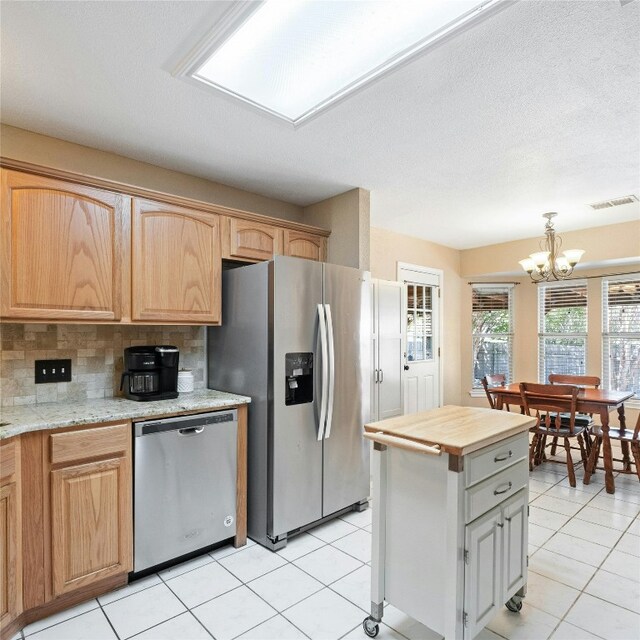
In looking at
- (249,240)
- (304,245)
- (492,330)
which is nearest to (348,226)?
(304,245)

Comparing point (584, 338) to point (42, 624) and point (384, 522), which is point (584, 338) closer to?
point (384, 522)

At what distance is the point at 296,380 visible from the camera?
106 inches

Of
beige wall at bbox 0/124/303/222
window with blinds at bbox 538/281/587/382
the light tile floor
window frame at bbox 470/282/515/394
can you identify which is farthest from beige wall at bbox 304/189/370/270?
window with blinds at bbox 538/281/587/382

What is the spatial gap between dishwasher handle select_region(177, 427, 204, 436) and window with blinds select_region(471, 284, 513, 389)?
15.0 feet

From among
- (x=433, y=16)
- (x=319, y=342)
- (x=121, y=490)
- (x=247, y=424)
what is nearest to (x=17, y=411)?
(x=121, y=490)

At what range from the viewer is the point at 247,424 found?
2.71 m

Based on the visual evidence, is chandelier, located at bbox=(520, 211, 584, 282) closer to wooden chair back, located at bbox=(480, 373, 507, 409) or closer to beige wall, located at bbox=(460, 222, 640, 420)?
beige wall, located at bbox=(460, 222, 640, 420)

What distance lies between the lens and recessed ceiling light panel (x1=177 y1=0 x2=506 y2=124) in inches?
59.1

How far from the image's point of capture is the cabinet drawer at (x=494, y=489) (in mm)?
1613

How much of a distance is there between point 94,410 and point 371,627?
1714mm

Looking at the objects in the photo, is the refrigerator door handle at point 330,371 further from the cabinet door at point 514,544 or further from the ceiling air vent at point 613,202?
the ceiling air vent at point 613,202

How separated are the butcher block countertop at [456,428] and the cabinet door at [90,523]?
1325 mm

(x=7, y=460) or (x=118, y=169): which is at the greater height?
(x=118, y=169)

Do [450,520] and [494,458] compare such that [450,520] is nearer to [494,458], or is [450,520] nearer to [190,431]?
[494,458]
